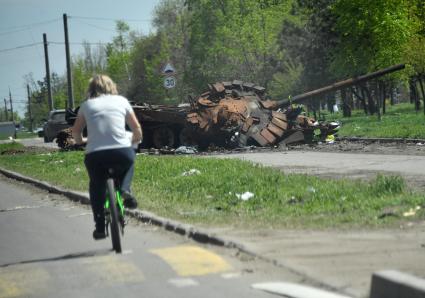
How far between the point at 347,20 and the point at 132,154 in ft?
112

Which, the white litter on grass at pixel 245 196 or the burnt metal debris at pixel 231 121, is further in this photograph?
the burnt metal debris at pixel 231 121

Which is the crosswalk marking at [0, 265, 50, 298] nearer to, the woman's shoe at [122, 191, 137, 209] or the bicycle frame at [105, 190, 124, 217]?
the bicycle frame at [105, 190, 124, 217]

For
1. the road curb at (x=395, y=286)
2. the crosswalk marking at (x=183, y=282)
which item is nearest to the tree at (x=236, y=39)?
the crosswalk marking at (x=183, y=282)

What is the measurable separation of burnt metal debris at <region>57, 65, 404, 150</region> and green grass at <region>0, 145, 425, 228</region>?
33.3 ft

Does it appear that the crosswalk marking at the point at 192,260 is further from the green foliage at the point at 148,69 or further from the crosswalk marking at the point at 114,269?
the green foliage at the point at 148,69

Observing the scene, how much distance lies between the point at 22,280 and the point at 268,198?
4837mm

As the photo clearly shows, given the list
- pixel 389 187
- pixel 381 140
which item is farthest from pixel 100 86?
pixel 381 140

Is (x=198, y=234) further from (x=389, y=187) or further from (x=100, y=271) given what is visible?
(x=389, y=187)

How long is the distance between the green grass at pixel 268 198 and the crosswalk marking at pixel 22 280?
8.35ft

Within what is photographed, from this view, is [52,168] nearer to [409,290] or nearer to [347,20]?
[409,290]

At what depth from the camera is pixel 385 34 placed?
38.8 meters

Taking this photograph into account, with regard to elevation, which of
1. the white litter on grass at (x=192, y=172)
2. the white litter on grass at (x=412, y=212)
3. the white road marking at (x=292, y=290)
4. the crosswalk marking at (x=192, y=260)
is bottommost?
the crosswalk marking at (x=192, y=260)

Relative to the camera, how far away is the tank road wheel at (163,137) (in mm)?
29859

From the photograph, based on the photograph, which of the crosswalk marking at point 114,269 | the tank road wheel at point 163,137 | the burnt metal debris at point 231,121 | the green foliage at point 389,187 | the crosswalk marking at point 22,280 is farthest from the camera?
the tank road wheel at point 163,137
